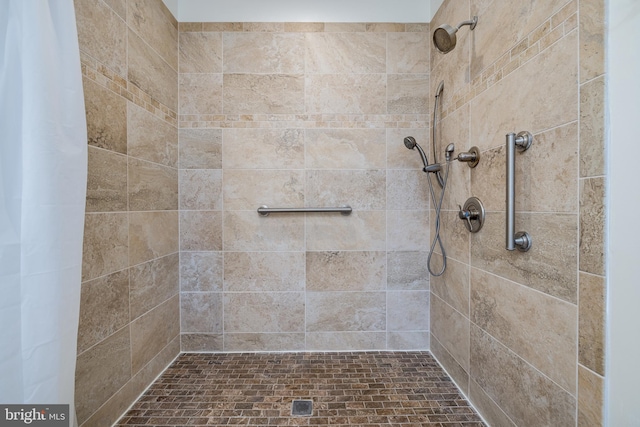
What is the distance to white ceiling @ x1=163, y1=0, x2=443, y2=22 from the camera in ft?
5.14

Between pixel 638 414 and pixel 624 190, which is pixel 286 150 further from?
pixel 638 414

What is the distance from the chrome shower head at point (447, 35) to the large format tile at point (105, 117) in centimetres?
132

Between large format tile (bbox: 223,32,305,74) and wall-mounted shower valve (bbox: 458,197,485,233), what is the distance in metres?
1.15

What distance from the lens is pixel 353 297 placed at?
1602 millimetres

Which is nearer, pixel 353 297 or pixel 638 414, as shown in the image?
pixel 638 414

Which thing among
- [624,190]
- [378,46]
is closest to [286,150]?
[378,46]

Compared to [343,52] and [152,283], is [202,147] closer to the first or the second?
[152,283]

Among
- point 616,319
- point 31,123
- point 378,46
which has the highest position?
point 378,46

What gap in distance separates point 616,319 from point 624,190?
293 mm

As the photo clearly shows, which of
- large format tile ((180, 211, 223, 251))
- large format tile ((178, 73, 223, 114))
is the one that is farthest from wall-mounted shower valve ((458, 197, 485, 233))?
large format tile ((178, 73, 223, 114))

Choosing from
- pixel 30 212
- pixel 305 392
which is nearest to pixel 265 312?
pixel 305 392

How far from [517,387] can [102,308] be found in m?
1.50

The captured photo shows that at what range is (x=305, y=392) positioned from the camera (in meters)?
1.24

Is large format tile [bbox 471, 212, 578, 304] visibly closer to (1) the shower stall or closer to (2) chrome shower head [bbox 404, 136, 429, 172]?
(1) the shower stall
